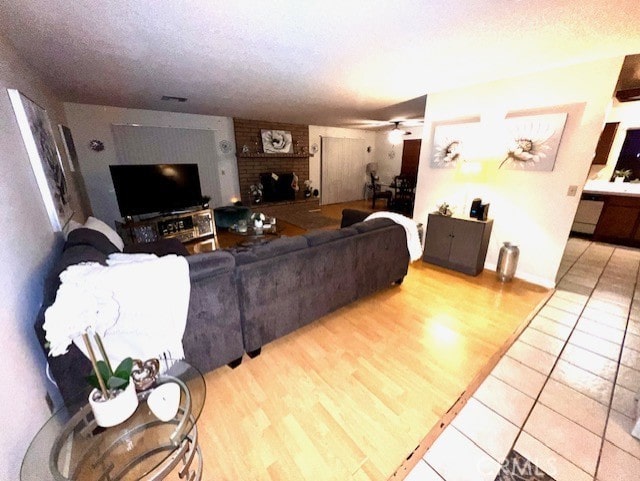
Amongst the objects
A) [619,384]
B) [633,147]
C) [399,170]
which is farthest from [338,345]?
[399,170]

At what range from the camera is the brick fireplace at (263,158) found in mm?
5336

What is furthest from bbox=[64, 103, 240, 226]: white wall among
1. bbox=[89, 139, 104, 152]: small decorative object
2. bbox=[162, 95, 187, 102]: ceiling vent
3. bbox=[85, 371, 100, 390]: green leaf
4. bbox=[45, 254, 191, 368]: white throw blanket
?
bbox=[85, 371, 100, 390]: green leaf

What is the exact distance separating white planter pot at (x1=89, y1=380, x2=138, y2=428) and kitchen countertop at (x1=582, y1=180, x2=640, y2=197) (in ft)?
19.0

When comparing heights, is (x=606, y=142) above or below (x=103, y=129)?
below

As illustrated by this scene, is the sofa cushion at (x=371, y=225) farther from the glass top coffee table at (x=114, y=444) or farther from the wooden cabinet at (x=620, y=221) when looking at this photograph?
the wooden cabinet at (x=620, y=221)

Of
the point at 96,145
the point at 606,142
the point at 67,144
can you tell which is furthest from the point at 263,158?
the point at 606,142

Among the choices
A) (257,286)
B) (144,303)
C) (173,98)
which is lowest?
(257,286)

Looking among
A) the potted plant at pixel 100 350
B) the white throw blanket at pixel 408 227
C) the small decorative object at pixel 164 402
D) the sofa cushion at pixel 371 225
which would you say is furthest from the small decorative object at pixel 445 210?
the potted plant at pixel 100 350

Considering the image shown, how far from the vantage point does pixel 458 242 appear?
10.1ft

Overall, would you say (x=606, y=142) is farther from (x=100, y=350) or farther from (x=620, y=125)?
(x=100, y=350)

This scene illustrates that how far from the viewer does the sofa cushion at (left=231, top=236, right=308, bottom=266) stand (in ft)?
5.41

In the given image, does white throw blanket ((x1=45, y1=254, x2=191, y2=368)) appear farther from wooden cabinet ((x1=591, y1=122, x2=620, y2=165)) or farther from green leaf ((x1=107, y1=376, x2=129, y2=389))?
wooden cabinet ((x1=591, y1=122, x2=620, y2=165))

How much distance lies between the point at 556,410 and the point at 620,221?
4469 mm

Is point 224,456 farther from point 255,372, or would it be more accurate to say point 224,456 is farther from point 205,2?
point 205,2
